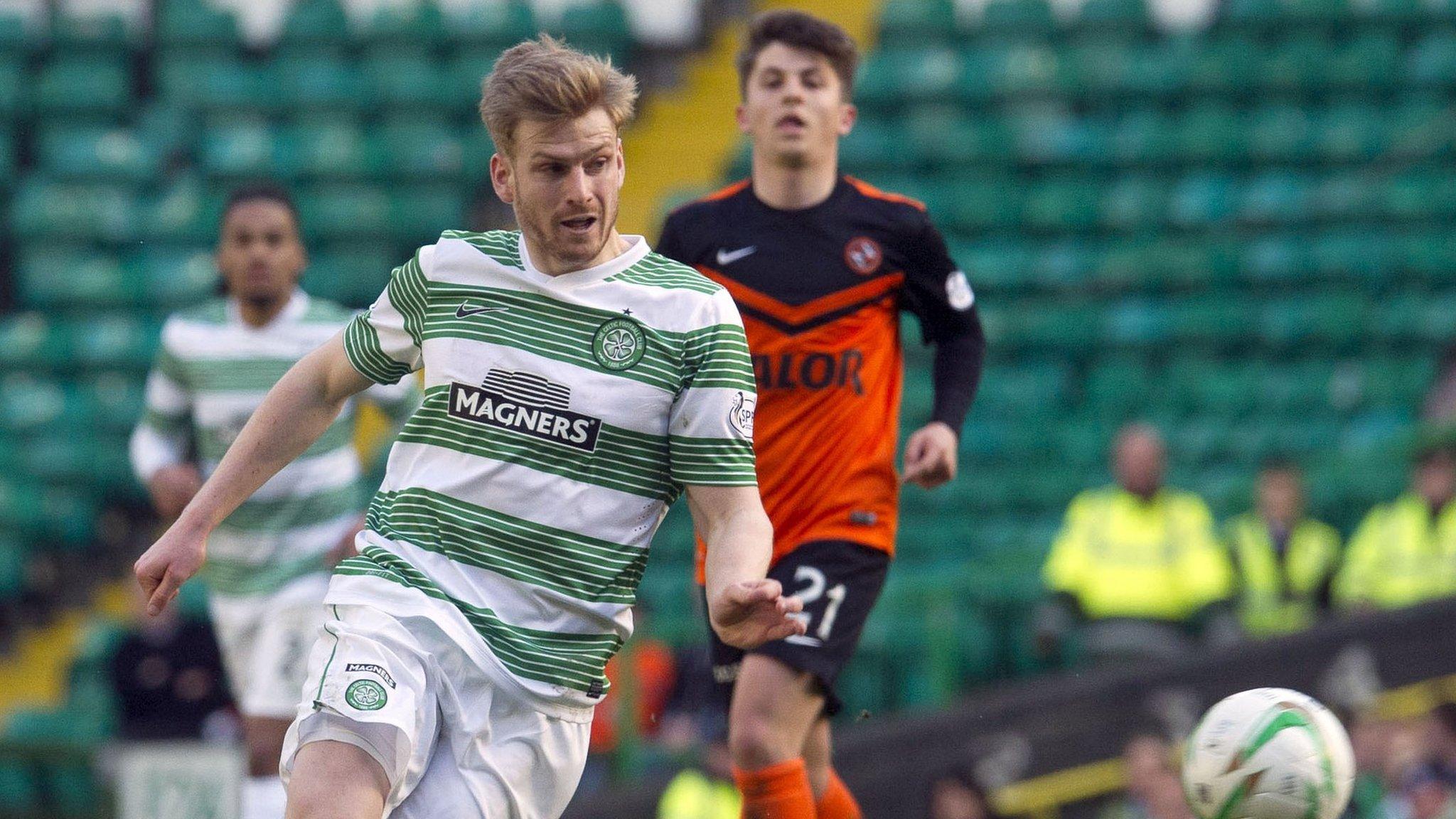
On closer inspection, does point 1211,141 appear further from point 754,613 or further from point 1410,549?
point 754,613

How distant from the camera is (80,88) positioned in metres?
16.4

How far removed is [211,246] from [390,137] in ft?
5.65

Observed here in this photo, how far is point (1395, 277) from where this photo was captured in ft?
45.5

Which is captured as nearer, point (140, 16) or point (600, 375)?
point (600, 375)

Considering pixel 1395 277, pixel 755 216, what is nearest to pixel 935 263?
pixel 755 216

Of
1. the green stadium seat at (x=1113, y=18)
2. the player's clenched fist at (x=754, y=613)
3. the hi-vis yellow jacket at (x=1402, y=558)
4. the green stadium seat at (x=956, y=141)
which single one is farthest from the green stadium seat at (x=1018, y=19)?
the player's clenched fist at (x=754, y=613)

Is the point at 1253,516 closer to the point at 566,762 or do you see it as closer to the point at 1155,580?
the point at 1155,580

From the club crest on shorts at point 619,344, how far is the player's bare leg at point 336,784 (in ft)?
3.13

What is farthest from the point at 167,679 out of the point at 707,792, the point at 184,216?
the point at 184,216

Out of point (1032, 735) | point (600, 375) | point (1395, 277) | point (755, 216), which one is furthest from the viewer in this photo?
point (1395, 277)

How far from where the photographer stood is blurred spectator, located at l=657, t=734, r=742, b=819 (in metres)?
9.58

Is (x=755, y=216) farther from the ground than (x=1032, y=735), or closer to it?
farther from the ground

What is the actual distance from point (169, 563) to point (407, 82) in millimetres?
12281

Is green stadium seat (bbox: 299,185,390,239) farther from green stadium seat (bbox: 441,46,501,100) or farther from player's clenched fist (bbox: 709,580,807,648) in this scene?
player's clenched fist (bbox: 709,580,807,648)
